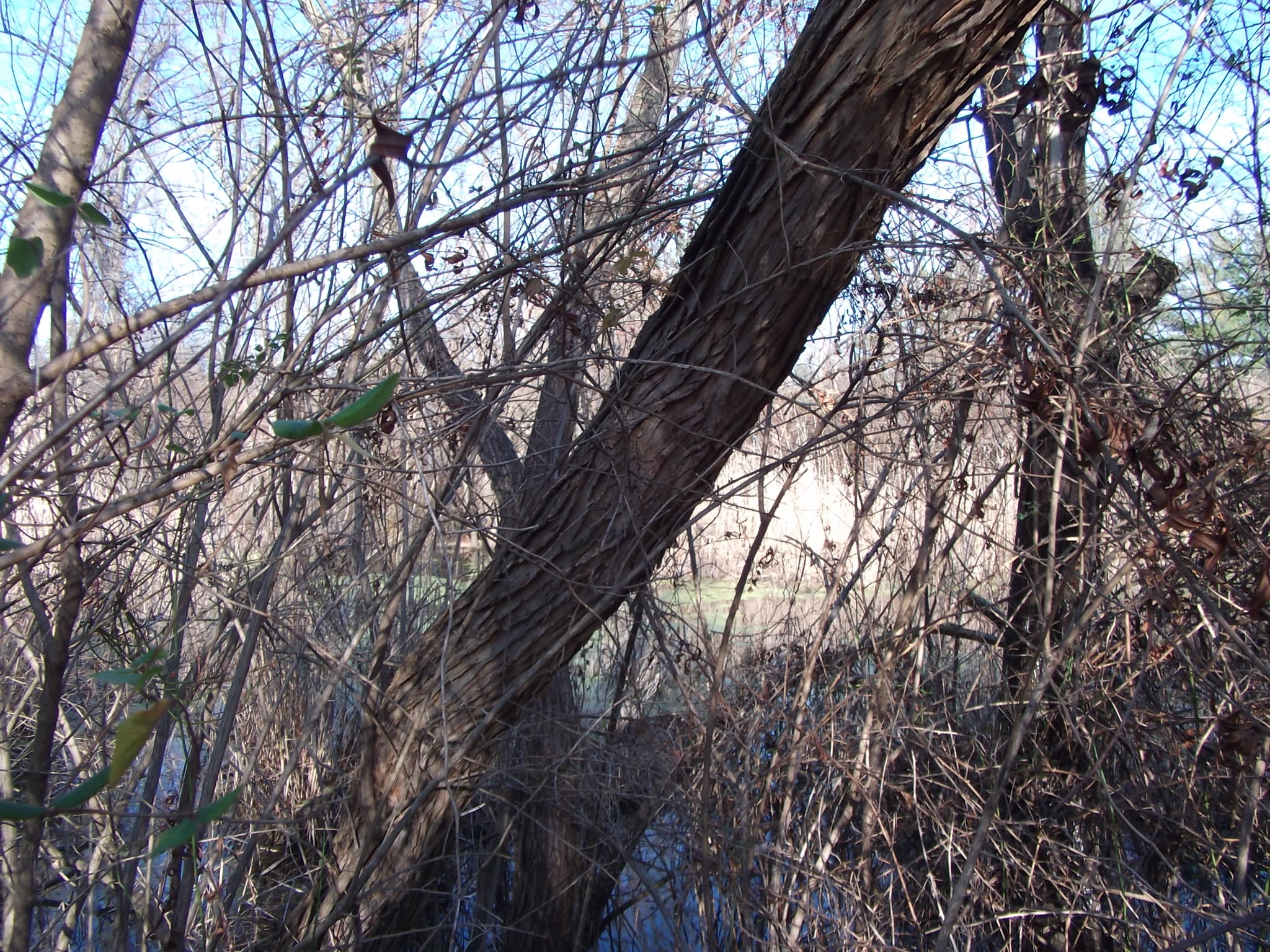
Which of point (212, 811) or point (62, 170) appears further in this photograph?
point (62, 170)

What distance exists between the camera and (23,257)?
0.93 metres

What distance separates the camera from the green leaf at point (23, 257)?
920 mm

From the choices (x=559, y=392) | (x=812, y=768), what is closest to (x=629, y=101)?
(x=559, y=392)

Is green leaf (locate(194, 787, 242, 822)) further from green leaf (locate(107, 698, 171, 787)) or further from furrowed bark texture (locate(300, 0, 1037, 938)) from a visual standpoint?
furrowed bark texture (locate(300, 0, 1037, 938))

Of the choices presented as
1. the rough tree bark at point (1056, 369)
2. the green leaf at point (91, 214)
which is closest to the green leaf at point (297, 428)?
the green leaf at point (91, 214)

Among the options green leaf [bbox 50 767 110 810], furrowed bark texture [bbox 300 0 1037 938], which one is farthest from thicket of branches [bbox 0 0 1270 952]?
green leaf [bbox 50 767 110 810]

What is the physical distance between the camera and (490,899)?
3.25 m

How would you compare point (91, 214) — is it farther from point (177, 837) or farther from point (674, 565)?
point (674, 565)

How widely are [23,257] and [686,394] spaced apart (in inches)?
61.2

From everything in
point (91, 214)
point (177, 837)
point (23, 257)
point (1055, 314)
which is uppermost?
point (1055, 314)

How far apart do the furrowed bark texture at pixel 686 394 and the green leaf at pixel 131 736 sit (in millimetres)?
1173

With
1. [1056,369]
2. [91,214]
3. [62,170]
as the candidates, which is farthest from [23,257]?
[1056,369]

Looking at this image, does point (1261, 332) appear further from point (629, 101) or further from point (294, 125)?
point (294, 125)

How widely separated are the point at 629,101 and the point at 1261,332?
2.68m
